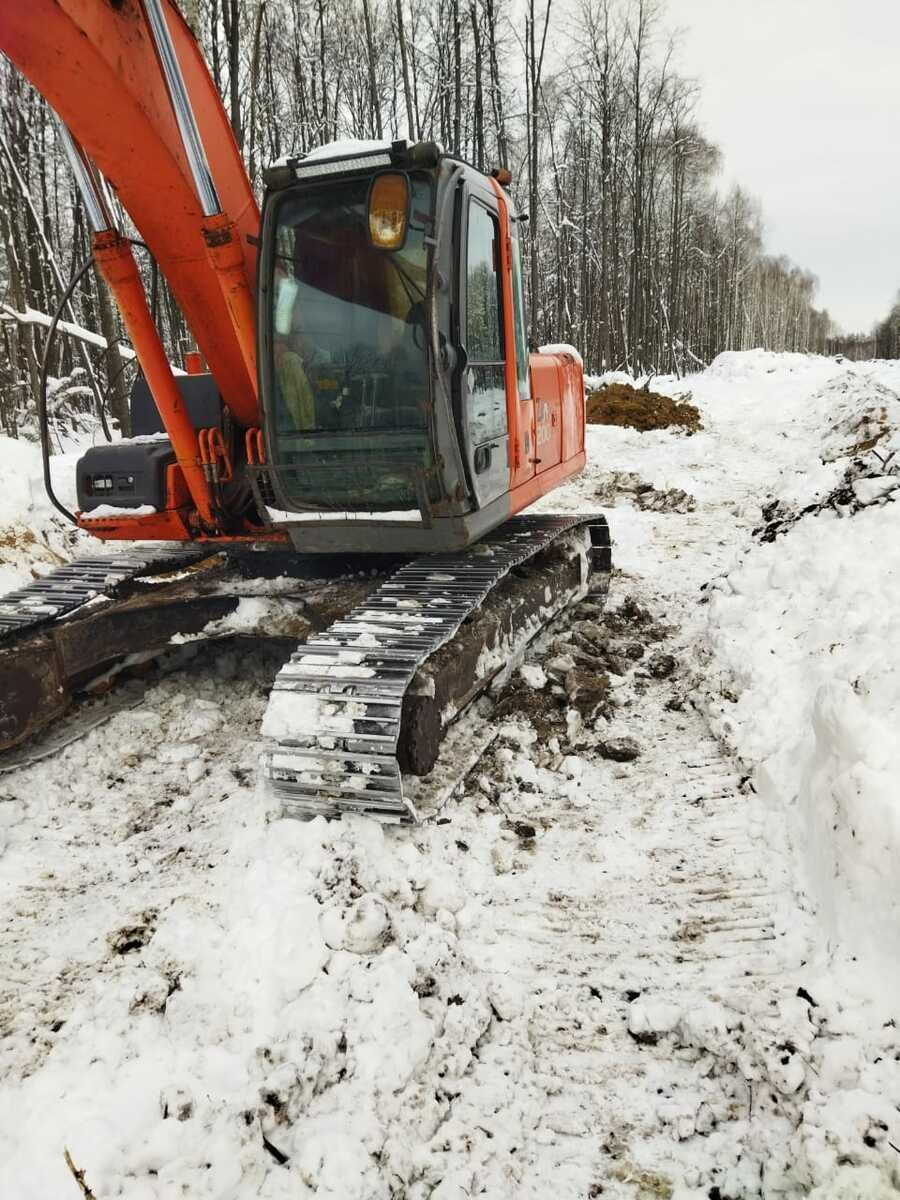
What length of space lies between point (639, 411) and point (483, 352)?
11.5 metres

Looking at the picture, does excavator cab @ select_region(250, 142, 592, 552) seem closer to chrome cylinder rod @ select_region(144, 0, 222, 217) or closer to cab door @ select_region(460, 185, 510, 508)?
cab door @ select_region(460, 185, 510, 508)

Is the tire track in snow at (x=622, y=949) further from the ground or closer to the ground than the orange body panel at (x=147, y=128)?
closer to the ground

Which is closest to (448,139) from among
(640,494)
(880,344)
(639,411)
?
(639,411)

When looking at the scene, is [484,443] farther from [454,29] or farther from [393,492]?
[454,29]

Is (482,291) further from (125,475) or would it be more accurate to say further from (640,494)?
(640,494)

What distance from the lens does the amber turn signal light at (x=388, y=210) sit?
3.40m

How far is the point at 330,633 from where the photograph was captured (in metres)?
3.60

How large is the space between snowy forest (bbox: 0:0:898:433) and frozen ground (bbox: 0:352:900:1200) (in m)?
7.37

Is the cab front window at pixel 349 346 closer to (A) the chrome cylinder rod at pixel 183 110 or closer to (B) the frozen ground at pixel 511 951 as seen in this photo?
(A) the chrome cylinder rod at pixel 183 110

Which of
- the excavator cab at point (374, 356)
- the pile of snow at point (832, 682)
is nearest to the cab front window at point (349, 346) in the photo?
the excavator cab at point (374, 356)

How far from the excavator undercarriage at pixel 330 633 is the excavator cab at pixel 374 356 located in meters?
0.43

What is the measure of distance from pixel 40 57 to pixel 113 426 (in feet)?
39.1

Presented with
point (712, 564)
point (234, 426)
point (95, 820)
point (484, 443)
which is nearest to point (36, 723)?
point (95, 820)

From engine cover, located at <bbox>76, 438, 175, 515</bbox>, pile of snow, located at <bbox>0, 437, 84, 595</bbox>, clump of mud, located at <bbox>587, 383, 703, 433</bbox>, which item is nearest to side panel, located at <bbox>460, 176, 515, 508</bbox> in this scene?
engine cover, located at <bbox>76, 438, 175, 515</bbox>
